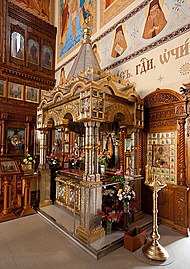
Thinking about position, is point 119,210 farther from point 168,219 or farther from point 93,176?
point 168,219

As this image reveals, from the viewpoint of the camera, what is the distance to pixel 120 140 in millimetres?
4980

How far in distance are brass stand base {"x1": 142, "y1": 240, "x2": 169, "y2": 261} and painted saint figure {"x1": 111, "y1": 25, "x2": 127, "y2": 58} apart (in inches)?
191

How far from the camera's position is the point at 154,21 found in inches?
177

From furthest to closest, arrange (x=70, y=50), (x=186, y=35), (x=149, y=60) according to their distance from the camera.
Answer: (x=70, y=50) < (x=149, y=60) < (x=186, y=35)

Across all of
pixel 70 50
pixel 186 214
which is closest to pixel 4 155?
pixel 70 50

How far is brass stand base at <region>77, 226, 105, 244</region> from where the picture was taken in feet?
9.98

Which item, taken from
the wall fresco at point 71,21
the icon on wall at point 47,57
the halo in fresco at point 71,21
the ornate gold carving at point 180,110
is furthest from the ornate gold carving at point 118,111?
the icon on wall at point 47,57

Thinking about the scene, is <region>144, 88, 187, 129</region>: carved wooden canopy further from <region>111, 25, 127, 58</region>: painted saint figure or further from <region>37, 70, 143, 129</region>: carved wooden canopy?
<region>111, 25, 127, 58</region>: painted saint figure

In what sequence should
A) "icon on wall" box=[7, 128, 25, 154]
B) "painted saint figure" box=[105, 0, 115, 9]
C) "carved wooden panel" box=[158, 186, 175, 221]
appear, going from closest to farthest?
"carved wooden panel" box=[158, 186, 175, 221] < "painted saint figure" box=[105, 0, 115, 9] < "icon on wall" box=[7, 128, 25, 154]

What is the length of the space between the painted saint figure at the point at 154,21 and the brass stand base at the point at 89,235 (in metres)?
4.54

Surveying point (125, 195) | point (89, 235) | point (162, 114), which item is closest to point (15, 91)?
point (162, 114)

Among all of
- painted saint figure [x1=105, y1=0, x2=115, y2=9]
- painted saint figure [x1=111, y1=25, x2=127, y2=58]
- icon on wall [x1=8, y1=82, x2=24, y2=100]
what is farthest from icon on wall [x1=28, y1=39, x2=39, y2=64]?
painted saint figure [x1=111, y1=25, x2=127, y2=58]

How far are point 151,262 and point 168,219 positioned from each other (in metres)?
1.42

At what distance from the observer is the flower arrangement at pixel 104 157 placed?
493 centimetres
